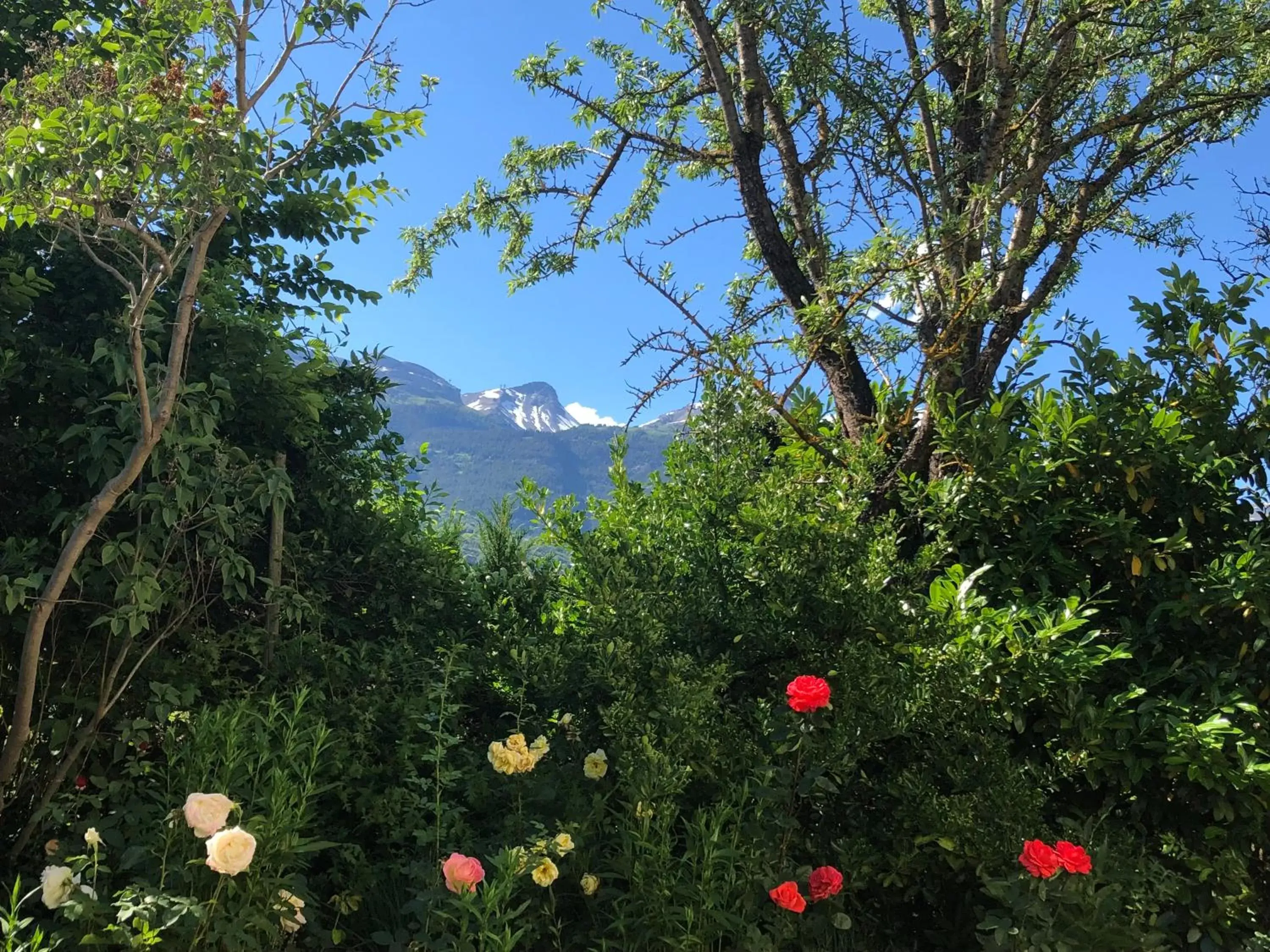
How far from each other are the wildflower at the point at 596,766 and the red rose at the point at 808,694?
2.30ft

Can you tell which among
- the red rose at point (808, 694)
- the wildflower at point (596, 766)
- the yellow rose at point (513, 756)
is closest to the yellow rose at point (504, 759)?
the yellow rose at point (513, 756)

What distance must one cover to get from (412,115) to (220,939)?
268 centimetres

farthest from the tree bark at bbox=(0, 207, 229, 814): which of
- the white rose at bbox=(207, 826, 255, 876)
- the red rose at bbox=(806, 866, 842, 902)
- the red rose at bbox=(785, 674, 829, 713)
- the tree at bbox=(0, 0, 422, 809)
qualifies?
the red rose at bbox=(806, 866, 842, 902)

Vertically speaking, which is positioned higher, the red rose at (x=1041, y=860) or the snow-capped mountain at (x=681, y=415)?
the snow-capped mountain at (x=681, y=415)

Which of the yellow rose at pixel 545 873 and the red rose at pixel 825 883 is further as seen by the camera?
the red rose at pixel 825 883

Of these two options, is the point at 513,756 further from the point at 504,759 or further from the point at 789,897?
the point at 789,897

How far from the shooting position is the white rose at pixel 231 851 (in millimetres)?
2088

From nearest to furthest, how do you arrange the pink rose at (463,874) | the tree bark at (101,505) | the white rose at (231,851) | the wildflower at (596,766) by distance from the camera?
1. the white rose at (231,851)
2. the pink rose at (463,874)
3. the tree bark at (101,505)
4. the wildflower at (596,766)

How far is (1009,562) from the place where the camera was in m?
3.38

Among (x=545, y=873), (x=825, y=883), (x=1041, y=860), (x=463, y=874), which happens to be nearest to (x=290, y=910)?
(x=463, y=874)

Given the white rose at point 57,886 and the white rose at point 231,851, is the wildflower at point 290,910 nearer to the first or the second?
the white rose at point 231,851

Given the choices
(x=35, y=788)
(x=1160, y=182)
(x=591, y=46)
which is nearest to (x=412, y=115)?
(x=35, y=788)

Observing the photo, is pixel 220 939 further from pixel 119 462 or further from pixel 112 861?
pixel 119 462

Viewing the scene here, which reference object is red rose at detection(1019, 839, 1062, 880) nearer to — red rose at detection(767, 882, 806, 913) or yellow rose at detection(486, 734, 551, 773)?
red rose at detection(767, 882, 806, 913)
